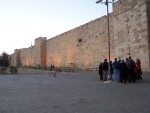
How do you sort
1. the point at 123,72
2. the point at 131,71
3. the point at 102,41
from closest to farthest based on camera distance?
the point at 123,72
the point at 131,71
the point at 102,41

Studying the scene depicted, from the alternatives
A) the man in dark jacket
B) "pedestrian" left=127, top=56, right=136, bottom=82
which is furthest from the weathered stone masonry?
the man in dark jacket

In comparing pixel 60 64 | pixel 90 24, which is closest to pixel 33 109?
pixel 90 24

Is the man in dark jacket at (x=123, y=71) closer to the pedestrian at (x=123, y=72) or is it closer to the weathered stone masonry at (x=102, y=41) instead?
the pedestrian at (x=123, y=72)

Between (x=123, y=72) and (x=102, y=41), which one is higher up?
(x=102, y=41)

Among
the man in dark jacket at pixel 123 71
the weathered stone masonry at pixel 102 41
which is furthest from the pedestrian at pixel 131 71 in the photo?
the weathered stone masonry at pixel 102 41

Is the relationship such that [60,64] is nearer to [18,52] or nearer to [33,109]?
[18,52]

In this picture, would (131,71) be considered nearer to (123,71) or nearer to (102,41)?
(123,71)

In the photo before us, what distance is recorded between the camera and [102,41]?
29.2m

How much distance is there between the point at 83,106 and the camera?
22.5 feet

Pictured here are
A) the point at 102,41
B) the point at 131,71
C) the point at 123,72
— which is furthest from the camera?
the point at 102,41

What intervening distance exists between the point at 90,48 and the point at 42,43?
62.0ft

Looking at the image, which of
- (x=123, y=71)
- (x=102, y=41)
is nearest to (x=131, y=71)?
(x=123, y=71)

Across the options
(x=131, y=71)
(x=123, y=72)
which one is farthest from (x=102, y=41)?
(x=123, y=72)

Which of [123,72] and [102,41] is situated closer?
[123,72]
